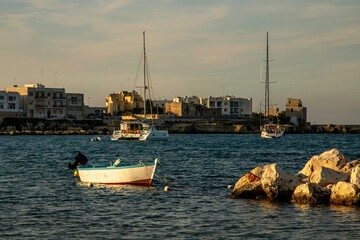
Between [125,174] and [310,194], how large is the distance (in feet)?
39.3

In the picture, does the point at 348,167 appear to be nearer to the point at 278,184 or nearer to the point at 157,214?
the point at 278,184

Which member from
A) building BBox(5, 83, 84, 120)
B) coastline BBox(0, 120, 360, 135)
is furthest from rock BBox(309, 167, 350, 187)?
building BBox(5, 83, 84, 120)

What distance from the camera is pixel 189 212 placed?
97.4ft

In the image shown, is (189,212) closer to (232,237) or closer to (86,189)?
(232,237)

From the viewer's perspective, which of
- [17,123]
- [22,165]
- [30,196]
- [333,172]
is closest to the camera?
[333,172]

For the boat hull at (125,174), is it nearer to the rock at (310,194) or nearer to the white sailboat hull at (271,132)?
the rock at (310,194)

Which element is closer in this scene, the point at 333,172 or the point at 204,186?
the point at 333,172

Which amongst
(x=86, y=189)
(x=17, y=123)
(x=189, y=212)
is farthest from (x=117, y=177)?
(x=17, y=123)

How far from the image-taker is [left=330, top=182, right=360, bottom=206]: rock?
29.9m

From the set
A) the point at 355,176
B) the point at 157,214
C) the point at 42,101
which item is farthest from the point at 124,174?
the point at 42,101

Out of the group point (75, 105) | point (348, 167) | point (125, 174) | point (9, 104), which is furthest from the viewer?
point (75, 105)

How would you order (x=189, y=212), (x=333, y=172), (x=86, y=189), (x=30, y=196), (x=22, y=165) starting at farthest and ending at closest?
(x=22, y=165) < (x=86, y=189) < (x=30, y=196) < (x=333, y=172) < (x=189, y=212)

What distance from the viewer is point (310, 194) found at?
30.7 m

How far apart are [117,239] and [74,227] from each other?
289 centimetres
